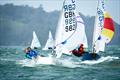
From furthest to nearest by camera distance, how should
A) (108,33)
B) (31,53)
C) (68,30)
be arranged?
(108,33), (31,53), (68,30)

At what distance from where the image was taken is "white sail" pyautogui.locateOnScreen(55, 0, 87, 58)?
103 feet

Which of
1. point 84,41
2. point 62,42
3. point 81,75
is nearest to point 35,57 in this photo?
point 62,42

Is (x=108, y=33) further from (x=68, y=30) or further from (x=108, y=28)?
(x=68, y=30)

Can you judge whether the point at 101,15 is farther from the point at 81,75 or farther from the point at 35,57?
the point at 81,75

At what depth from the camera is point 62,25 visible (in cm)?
3153

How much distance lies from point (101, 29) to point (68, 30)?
641cm

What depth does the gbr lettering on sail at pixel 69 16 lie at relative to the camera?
3186 centimetres

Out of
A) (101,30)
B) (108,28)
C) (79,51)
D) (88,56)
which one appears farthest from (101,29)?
(79,51)

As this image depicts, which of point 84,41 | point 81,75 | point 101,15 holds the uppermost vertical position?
point 101,15

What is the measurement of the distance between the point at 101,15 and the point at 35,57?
9.49 meters

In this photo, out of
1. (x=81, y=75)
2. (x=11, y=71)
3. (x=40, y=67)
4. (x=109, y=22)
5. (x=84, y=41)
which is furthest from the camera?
(x=109, y=22)

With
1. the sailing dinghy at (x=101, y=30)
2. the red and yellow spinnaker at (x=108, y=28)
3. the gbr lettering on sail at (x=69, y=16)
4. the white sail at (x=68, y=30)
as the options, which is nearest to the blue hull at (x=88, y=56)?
the sailing dinghy at (x=101, y=30)

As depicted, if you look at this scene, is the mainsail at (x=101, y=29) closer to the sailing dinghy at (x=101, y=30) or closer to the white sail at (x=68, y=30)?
the sailing dinghy at (x=101, y=30)

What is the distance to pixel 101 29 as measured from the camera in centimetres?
3734
